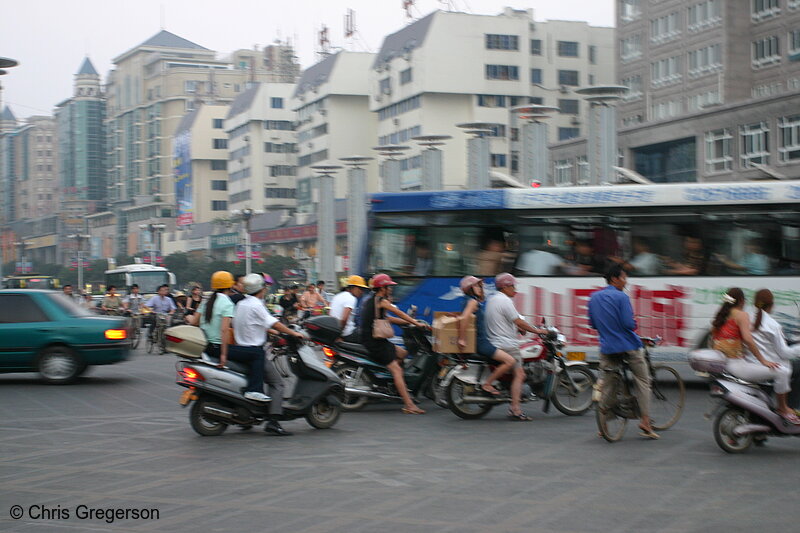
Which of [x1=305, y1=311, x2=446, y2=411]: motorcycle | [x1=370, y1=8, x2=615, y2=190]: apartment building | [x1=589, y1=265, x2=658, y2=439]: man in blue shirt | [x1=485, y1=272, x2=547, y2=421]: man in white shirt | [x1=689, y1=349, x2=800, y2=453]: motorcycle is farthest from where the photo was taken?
[x1=370, y1=8, x2=615, y2=190]: apartment building

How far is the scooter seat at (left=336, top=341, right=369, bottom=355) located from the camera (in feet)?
42.6

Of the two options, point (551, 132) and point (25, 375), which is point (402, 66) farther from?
point (25, 375)

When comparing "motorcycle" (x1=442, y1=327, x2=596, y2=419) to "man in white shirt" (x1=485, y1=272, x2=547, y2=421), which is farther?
"motorcycle" (x1=442, y1=327, x2=596, y2=419)

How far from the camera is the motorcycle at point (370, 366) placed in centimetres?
1288

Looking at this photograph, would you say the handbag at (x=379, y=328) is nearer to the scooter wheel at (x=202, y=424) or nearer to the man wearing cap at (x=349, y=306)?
the man wearing cap at (x=349, y=306)

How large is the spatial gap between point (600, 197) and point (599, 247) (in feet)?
2.53

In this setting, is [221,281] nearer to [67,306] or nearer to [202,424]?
[202,424]

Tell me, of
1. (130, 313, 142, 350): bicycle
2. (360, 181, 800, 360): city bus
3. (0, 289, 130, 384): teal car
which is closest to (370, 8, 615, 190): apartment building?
(130, 313, 142, 350): bicycle

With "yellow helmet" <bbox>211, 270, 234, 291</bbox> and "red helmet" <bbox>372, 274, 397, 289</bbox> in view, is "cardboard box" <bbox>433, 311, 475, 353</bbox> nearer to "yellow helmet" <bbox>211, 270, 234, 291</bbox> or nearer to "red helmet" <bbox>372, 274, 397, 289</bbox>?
"red helmet" <bbox>372, 274, 397, 289</bbox>

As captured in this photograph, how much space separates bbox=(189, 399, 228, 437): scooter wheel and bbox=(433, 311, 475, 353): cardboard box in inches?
106

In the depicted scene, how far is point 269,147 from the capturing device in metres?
113

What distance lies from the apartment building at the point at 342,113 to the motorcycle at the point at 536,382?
81.6 m

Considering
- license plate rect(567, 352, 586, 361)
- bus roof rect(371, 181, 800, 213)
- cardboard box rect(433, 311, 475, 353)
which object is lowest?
license plate rect(567, 352, 586, 361)

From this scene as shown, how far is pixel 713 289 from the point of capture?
1550cm
